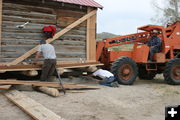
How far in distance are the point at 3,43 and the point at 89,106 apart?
4231 millimetres

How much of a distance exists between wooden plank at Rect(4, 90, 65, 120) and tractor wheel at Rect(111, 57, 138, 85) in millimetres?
4291

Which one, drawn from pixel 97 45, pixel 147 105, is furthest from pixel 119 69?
pixel 147 105

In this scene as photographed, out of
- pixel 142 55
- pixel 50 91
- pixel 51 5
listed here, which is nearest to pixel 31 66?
pixel 50 91

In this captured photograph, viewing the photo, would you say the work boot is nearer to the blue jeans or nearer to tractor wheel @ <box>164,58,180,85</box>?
the blue jeans

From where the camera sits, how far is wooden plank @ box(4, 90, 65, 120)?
501 cm

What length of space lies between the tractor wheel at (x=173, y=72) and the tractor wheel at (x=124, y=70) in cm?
157

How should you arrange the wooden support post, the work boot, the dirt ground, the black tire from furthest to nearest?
1. the black tire
2. the wooden support post
3. the work boot
4. the dirt ground

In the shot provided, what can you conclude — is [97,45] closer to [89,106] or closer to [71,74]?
[71,74]

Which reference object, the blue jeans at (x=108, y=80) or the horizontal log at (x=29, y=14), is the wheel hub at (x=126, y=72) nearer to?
the blue jeans at (x=108, y=80)

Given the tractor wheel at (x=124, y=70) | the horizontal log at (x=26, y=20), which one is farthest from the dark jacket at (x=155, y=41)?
the horizontal log at (x=26, y=20)

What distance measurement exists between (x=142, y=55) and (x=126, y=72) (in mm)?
1294

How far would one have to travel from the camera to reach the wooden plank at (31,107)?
501 centimetres

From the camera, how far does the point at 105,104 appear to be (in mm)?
6910

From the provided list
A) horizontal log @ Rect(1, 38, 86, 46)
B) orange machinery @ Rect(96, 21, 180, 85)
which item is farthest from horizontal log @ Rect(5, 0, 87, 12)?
orange machinery @ Rect(96, 21, 180, 85)
